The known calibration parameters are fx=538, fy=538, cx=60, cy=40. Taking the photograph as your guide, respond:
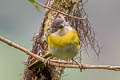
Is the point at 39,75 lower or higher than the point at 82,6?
lower

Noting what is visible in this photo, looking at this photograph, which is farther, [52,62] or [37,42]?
[37,42]

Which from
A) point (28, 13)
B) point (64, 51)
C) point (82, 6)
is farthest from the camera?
point (28, 13)

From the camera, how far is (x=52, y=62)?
252 cm

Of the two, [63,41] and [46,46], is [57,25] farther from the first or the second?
[46,46]

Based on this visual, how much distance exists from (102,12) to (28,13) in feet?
5.67

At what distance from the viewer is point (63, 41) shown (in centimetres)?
245

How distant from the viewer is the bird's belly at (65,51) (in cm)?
244

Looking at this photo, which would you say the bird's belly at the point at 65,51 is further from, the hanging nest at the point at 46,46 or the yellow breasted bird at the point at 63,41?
the hanging nest at the point at 46,46

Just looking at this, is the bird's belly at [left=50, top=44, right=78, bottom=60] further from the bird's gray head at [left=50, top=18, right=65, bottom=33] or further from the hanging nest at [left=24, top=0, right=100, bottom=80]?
the hanging nest at [left=24, top=0, right=100, bottom=80]

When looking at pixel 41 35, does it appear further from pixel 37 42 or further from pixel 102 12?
pixel 102 12

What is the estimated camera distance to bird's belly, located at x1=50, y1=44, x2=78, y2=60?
8.01 feet

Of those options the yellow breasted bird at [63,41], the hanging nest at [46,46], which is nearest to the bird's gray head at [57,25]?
the yellow breasted bird at [63,41]

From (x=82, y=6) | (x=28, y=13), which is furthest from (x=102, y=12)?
(x=82, y=6)

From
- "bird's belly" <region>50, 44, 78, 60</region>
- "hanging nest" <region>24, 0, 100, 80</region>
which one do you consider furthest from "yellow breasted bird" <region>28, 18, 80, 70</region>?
"hanging nest" <region>24, 0, 100, 80</region>
